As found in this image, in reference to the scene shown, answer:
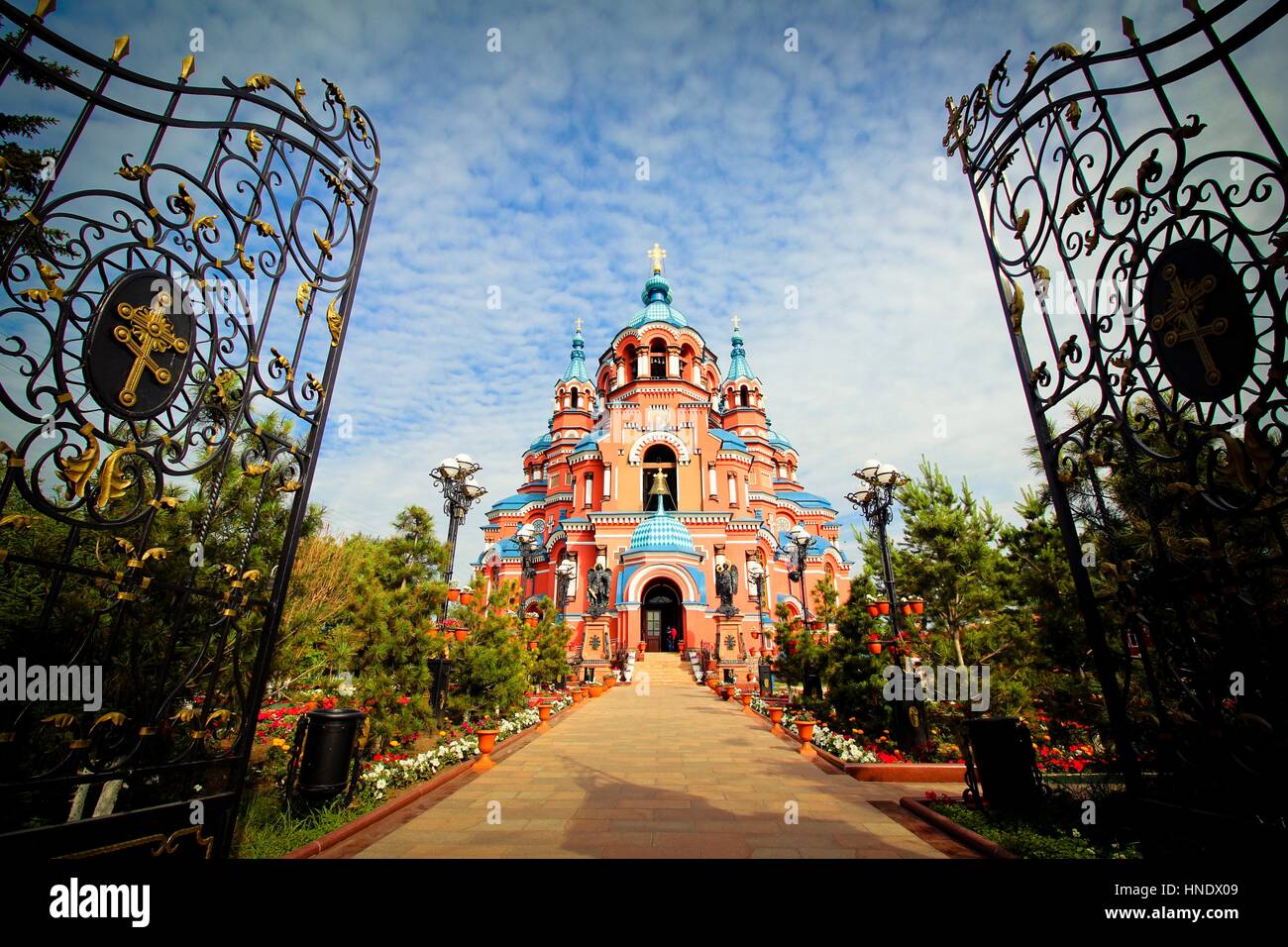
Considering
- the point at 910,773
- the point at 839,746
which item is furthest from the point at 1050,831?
the point at 839,746

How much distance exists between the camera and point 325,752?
539 cm

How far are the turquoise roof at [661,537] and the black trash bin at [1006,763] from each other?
846 inches

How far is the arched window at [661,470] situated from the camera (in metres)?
32.0

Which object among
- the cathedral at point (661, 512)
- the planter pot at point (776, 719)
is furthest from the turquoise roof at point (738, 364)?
the planter pot at point (776, 719)

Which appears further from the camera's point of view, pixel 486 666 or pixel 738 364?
pixel 738 364

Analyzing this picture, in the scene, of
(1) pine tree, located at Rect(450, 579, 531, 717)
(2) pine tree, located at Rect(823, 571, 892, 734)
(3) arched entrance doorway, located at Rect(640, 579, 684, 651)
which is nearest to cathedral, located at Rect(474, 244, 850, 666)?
(3) arched entrance doorway, located at Rect(640, 579, 684, 651)

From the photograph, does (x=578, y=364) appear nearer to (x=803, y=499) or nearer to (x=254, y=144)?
(x=803, y=499)

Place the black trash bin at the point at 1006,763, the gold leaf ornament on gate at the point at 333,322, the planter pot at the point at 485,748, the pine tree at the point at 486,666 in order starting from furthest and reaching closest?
1. the pine tree at the point at 486,666
2. the planter pot at the point at 485,748
3. the black trash bin at the point at 1006,763
4. the gold leaf ornament on gate at the point at 333,322

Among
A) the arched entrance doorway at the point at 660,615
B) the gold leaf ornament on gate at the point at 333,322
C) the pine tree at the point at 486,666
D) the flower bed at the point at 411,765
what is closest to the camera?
the gold leaf ornament on gate at the point at 333,322

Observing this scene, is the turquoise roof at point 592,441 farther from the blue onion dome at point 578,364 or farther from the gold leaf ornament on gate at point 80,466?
the gold leaf ornament on gate at point 80,466

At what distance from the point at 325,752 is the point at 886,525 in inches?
392

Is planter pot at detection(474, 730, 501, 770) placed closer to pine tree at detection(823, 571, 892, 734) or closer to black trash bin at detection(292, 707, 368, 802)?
black trash bin at detection(292, 707, 368, 802)

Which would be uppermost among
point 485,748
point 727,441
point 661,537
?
point 727,441

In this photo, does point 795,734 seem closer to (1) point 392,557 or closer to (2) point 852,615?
(2) point 852,615
